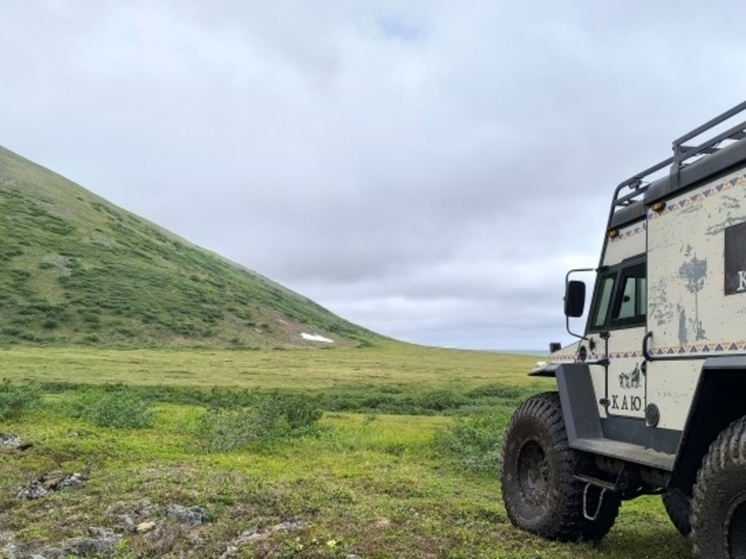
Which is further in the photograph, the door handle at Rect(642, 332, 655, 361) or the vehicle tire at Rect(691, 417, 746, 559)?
the door handle at Rect(642, 332, 655, 361)

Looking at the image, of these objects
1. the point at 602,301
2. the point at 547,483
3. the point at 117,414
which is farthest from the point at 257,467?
the point at 602,301

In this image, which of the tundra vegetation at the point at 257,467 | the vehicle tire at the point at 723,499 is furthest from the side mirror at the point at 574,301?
the vehicle tire at the point at 723,499

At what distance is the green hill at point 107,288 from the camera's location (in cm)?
7050

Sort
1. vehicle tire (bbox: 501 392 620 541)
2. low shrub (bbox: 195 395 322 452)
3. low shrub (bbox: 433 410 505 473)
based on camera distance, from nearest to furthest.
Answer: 1. vehicle tire (bbox: 501 392 620 541)
2. low shrub (bbox: 433 410 505 473)
3. low shrub (bbox: 195 395 322 452)

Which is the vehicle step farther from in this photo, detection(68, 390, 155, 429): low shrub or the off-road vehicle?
detection(68, 390, 155, 429): low shrub

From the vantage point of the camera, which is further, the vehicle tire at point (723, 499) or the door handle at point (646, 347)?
the door handle at point (646, 347)

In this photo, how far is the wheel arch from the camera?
618cm

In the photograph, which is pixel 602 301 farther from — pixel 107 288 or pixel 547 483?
pixel 107 288

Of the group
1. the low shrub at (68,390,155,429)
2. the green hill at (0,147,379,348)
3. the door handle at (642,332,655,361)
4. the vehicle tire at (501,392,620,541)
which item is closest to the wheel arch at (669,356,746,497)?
the door handle at (642,332,655,361)

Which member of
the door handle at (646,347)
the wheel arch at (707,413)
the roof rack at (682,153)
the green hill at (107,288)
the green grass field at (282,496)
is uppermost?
the green hill at (107,288)

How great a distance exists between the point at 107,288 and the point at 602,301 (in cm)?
8102

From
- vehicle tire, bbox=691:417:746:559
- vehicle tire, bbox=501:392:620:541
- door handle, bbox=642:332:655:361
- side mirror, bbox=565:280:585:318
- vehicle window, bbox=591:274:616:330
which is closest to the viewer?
vehicle tire, bbox=691:417:746:559

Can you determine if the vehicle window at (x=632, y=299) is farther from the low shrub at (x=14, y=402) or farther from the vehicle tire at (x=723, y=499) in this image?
the low shrub at (x=14, y=402)

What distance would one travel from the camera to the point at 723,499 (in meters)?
5.72
